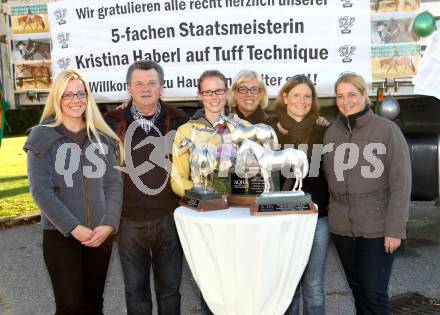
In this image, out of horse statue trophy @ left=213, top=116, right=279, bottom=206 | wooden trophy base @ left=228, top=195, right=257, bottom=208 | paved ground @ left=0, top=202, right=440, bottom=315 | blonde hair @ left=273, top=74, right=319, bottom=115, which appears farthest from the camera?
paved ground @ left=0, top=202, right=440, bottom=315

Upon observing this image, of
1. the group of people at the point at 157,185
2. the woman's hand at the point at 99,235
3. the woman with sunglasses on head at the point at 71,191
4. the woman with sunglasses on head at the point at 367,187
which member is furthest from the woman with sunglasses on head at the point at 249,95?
the woman's hand at the point at 99,235

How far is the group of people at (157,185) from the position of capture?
115 inches

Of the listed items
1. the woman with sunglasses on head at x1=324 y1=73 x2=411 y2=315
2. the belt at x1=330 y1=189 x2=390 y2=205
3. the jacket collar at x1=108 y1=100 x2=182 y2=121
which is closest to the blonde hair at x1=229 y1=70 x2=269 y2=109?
the jacket collar at x1=108 y1=100 x2=182 y2=121

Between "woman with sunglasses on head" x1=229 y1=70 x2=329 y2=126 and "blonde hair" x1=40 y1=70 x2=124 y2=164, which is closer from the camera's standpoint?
"blonde hair" x1=40 y1=70 x2=124 y2=164

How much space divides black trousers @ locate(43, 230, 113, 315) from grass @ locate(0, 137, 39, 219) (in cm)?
465

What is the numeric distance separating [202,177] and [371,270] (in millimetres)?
1065

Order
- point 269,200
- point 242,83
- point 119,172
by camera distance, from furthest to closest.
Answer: point 242,83, point 119,172, point 269,200

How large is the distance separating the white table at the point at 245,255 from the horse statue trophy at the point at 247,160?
0.12 m

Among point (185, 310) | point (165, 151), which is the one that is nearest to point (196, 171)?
point (165, 151)

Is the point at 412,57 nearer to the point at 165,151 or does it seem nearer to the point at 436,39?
the point at 436,39

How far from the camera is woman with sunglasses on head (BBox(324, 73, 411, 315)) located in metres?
2.96

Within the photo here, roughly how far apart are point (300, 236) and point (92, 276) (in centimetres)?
118

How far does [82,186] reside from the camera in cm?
294

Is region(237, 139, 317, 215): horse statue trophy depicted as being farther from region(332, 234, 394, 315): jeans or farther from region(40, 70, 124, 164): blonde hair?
region(40, 70, 124, 164): blonde hair
